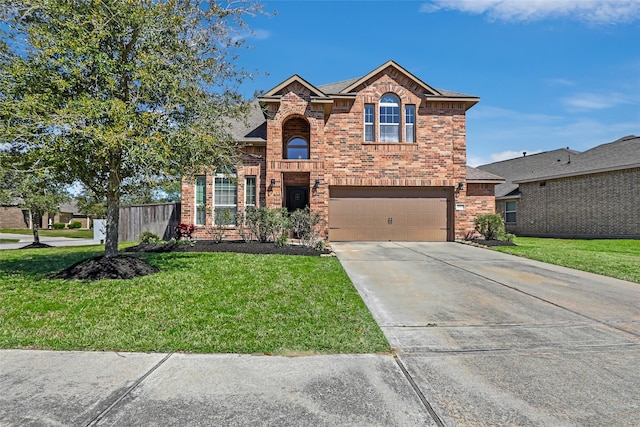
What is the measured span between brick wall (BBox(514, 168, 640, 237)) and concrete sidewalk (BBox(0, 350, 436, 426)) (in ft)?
65.6

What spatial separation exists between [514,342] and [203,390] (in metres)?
3.44

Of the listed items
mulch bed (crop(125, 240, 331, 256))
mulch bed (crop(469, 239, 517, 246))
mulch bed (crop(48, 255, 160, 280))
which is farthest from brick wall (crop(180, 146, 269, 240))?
mulch bed (crop(469, 239, 517, 246))

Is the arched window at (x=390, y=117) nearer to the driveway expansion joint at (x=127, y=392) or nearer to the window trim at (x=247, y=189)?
the window trim at (x=247, y=189)

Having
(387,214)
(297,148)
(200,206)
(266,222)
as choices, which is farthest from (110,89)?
(387,214)

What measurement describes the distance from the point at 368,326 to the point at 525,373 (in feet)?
5.75

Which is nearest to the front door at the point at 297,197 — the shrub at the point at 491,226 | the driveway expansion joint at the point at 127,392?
the shrub at the point at 491,226

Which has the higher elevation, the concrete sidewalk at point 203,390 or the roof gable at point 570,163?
the roof gable at point 570,163

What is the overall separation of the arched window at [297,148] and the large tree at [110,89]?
867 cm

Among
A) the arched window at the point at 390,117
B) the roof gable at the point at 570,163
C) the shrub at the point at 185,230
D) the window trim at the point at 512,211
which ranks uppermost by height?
the arched window at the point at 390,117

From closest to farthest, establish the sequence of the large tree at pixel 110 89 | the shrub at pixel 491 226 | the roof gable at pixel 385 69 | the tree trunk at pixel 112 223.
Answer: the large tree at pixel 110 89
the tree trunk at pixel 112 223
the shrub at pixel 491 226
the roof gable at pixel 385 69

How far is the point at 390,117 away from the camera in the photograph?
50.7 feet

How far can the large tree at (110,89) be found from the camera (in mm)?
5719

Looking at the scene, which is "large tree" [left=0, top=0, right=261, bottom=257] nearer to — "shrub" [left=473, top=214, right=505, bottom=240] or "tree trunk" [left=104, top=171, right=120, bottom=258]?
"tree trunk" [left=104, top=171, right=120, bottom=258]

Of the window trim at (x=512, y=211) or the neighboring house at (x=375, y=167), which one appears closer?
the neighboring house at (x=375, y=167)
